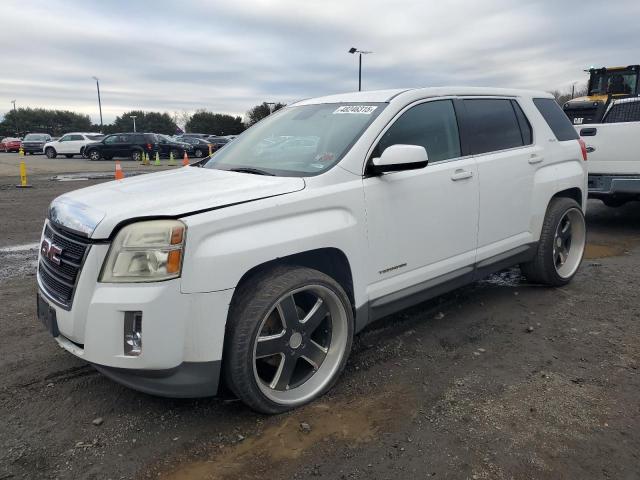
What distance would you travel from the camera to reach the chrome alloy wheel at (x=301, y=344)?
286cm

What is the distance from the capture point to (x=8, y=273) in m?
5.66

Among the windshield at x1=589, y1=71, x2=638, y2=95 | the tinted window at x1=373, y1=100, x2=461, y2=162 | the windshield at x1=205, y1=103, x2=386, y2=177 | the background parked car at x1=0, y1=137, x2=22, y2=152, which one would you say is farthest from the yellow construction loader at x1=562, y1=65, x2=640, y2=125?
the background parked car at x1=0, y1=137, x2=22, y2=152

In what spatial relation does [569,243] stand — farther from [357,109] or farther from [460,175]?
[357,109]

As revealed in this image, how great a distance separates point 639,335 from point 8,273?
610cm

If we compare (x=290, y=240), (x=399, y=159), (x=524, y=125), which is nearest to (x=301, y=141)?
(x=399, y=159)

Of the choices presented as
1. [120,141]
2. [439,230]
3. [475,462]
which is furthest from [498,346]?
[120,141]

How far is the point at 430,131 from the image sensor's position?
12.4 feet

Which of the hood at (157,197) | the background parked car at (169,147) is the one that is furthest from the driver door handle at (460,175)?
the background parked car at (169,147)

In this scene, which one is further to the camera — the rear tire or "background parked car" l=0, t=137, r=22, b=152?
"background parked car" l=0, t=137, r=22, b=152

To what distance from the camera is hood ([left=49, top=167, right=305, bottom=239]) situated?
2520 mm

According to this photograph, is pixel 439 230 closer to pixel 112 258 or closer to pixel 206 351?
pixel 206 351

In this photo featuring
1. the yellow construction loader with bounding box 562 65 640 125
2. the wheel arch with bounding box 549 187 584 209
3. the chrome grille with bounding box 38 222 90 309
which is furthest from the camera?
the yellow construction loader with bounding box 562 65 640 125

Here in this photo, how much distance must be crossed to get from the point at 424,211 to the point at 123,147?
28.5 meters

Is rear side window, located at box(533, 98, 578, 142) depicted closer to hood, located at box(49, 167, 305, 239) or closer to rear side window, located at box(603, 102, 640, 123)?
hood, located at box(49, 167, 305, 239)
